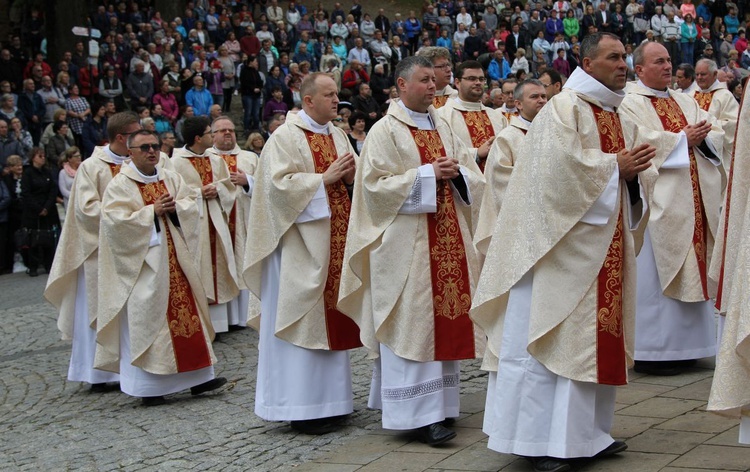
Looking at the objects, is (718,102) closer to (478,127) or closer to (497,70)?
(478,127)

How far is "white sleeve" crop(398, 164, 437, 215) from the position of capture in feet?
20.7

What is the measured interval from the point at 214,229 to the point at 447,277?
5.01 meters

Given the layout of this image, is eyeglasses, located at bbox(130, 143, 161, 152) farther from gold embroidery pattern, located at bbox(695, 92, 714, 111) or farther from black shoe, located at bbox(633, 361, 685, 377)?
gold embroidery pattern, located at bbox(695, 92, 714, 111)

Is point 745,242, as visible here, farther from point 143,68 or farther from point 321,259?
point 143,68

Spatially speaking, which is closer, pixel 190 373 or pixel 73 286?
pixel 190 373

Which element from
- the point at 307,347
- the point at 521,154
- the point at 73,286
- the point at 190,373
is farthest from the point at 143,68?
the point at 521,154

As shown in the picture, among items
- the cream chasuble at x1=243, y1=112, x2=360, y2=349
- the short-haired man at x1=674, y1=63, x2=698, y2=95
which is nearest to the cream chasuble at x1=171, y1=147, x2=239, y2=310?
the cream chasuble at x1=243, y1=112, x2=360, y2=349

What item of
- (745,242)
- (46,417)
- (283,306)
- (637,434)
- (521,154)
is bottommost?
(46,417)

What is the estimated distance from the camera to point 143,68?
67.2 ft

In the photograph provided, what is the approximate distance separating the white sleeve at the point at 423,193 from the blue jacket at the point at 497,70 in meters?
18.5

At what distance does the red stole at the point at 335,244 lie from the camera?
6922 millimetres

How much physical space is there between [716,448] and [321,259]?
2.59 meters

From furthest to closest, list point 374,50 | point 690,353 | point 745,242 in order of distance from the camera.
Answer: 1. point 374,50
2. point 690,353
3. point 745,242

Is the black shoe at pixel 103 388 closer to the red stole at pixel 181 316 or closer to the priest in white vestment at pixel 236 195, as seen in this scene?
the red stole at pixel 181 316
